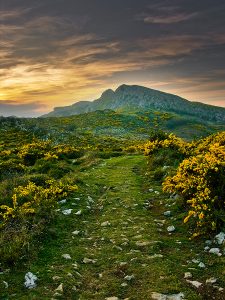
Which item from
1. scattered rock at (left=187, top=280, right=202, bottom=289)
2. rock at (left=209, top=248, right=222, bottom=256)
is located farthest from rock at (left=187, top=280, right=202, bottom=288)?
rock at (left=209, top=248, right=222, bottom=256)

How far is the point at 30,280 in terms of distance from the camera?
25.2ft

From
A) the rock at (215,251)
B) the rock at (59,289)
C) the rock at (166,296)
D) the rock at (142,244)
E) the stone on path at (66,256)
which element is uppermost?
the stone on path at (66,256)

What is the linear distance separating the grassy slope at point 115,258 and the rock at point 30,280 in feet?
0.43

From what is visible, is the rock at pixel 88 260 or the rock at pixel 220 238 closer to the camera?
the rock at pixel 88 260

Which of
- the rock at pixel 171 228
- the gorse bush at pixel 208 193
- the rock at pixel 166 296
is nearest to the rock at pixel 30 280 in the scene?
the rock at pixel 166 296

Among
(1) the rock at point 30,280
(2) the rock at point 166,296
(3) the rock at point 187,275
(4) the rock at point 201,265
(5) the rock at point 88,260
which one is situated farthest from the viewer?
(5) the rock at point 88,260

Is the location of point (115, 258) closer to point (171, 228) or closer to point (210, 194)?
point (171, 228)

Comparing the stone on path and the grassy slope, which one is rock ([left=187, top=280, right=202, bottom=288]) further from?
the stone on path

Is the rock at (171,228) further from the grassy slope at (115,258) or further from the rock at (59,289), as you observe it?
the rock at (59,289)

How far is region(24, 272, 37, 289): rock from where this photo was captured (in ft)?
24.7

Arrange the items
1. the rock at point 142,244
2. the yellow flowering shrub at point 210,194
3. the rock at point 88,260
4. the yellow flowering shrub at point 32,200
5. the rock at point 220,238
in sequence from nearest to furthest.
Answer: the rock at point 88,260 < the rock at point 220,238 < the rock at point 142,244 < the yellow flowering shrub at point 210,194 < the yellow flowering shrub at point 32,200

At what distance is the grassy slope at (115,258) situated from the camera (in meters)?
7.34

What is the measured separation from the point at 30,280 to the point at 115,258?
7.71 ft

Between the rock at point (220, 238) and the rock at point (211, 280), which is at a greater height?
the rock at point (220, 238)
